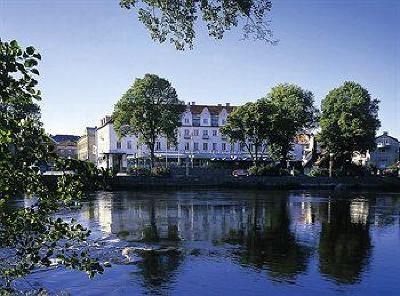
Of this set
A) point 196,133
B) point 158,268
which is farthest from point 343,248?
point 196,133

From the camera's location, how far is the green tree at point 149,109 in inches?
3196

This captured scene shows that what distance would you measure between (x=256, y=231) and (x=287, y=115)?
5895cm

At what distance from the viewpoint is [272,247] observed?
87.9 ft

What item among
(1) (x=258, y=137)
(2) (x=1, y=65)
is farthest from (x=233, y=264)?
(1) (x=258, y=137)

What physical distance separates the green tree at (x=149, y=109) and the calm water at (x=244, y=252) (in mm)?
35787

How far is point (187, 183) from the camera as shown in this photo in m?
78.3

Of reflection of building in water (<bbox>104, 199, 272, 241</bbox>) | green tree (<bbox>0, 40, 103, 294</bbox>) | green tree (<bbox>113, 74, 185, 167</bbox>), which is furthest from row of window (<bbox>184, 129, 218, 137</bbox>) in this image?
green tree (<bbox>0, 40, 103, 294</bbox>)

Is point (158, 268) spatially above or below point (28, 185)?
below

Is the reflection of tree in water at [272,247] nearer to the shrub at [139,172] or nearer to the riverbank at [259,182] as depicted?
the riverbank at [259,182]

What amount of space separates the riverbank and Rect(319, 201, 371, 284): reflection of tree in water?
38328 mm

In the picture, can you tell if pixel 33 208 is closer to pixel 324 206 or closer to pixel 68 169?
pixel 68 169

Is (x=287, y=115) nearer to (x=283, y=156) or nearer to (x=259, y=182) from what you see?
(x=283, y=156)

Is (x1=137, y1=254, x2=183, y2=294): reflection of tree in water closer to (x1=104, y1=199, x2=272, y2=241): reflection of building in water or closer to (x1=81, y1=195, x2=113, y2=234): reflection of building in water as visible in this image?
(x1=104, y1=199, x2=272, y2=241): reflection of building in water

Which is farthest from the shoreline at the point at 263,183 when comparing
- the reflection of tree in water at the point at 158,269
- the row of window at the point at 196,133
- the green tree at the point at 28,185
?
the green tree at the point at 28,185
